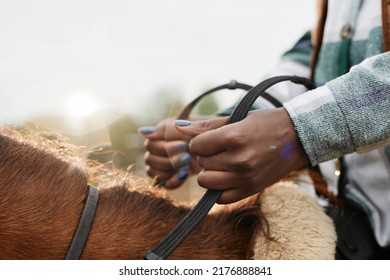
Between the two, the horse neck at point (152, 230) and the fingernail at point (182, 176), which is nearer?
the horse neck at point (152, 230)

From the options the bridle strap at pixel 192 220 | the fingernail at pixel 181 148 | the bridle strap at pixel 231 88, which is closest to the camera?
the bridle strap at pixel 192 220

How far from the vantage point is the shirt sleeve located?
1.05m

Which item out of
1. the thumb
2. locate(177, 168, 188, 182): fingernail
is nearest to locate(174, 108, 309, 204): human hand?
the thumb

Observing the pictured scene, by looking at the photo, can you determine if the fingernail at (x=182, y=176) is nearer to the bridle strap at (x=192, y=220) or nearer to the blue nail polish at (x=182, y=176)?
the blue nail polish at (x=182, y=176)

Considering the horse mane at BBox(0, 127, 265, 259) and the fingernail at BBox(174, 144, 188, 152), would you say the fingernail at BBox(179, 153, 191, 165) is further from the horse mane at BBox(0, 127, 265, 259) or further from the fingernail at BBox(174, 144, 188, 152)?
the horse mane at BBox(0, 127, 265, 259)

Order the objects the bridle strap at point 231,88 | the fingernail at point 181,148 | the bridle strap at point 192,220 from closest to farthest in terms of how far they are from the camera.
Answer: the bridle strap at point 192,220
the bridle strap at point 231,88
the fingernail at point 181,148

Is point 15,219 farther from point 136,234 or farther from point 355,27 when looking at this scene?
point 355,27

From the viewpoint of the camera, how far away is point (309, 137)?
1.06 metres

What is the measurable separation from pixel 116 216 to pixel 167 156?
20.6 inches

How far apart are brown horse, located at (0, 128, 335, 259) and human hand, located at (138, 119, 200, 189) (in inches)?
8.6

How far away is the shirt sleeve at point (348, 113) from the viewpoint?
1053 mm

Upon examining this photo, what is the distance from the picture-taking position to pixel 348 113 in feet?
3.45

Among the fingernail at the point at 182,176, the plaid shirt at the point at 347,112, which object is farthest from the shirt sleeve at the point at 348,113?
the fingernail at the point at 182,176

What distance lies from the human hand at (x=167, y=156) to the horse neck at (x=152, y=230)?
0.26 meters
